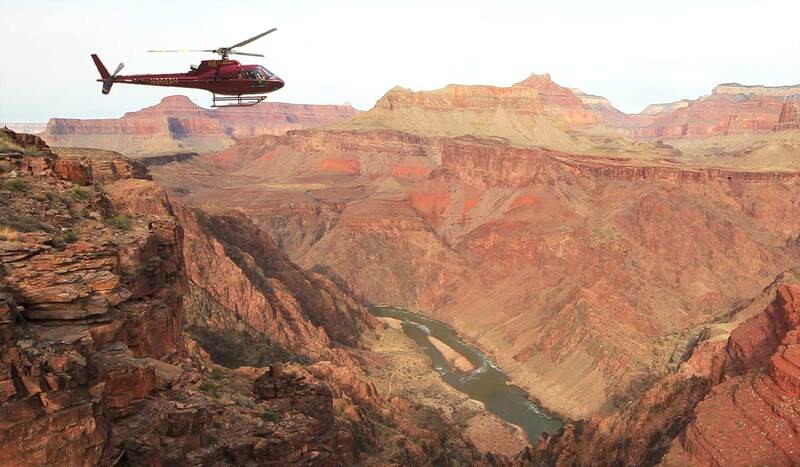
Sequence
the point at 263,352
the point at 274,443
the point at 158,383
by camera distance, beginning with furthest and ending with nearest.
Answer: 1. the point at 263,352
2. the point at 274,443
3. the point at 158,383

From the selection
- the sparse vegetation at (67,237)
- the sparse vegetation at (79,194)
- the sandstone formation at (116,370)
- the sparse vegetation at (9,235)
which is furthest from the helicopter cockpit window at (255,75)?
the sparse vegetation at (9,235)

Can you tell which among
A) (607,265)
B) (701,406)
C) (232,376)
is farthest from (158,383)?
(607,265)

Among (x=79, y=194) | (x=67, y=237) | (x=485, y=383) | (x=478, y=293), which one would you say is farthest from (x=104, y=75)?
(x=478, y=293)

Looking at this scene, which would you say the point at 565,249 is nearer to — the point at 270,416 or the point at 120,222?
the point at 270,416

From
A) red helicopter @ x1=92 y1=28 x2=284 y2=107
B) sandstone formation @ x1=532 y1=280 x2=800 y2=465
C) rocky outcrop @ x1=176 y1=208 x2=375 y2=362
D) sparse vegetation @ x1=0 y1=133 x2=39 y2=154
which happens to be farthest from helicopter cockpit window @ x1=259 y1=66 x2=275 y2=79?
sandstone formation @ x1=532 y1=280 x2=800 y2=465

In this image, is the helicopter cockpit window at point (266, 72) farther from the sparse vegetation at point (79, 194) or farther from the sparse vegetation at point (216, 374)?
the sparse vegetation at point (216, 374)

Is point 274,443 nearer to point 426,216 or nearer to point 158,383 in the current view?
point 158,383

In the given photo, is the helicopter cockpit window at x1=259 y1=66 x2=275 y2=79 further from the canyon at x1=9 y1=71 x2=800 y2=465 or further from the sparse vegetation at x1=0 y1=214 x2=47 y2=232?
the sparse vegetation at x1=0 y1=214 x2=47 y2=232
